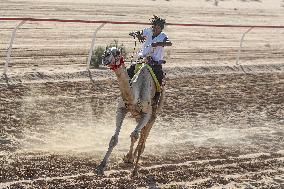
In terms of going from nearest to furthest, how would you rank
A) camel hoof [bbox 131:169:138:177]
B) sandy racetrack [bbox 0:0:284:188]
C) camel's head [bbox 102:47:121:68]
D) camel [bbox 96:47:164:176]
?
camel's head [bbox 102:47:121:68]
camel [bbox 96:47:164:176]
camel hoof [bbox 131:169:138:177]
sandy racetrack [bbox 0:0:284:188]

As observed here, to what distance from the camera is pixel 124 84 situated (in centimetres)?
803

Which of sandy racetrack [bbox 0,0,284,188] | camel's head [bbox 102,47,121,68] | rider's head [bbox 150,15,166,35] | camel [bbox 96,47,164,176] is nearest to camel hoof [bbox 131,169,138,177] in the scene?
camel [bbox 96,47,164,176]

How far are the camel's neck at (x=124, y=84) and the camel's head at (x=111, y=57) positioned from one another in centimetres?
15

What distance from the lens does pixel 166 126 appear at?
11.8 m

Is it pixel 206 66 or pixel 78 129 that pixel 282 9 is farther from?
pixel 78 129

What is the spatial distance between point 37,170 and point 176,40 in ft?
53.0

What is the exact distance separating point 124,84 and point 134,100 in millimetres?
406

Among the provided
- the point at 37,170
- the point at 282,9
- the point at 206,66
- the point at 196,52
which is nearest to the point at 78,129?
the point at 37,170

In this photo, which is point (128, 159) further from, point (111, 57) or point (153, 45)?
point (111, 57)

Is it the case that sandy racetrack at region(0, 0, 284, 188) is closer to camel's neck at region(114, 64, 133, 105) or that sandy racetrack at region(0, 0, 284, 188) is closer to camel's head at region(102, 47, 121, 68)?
camel's neck at region(114, 64, 133, 105)

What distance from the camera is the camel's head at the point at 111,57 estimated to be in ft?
25.0

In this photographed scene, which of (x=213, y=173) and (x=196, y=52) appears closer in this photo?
(x=213, y=173)

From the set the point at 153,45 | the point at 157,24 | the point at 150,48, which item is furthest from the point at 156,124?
the point at 157,24

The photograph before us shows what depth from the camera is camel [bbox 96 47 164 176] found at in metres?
7.79
